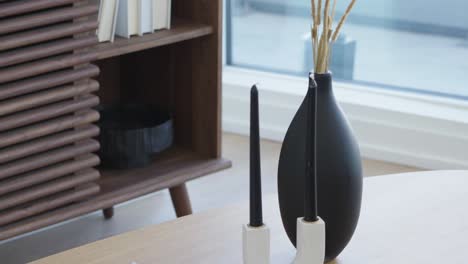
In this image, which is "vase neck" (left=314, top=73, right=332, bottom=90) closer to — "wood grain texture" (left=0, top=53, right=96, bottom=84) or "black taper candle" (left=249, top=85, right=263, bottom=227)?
"black taper candle" (left=249, top=85, right=263, bottom=227)

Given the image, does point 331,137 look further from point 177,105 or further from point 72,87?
point 177,105

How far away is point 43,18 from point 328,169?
73 centimetres

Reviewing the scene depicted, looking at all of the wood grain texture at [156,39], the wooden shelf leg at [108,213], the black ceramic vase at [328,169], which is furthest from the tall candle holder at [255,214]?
the wooden shelf leg at [108,213]

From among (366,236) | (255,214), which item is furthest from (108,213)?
(255,214)

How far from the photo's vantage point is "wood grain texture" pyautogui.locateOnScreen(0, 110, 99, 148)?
161 cm

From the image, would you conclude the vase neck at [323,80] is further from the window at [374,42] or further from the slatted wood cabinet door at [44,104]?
the window at [374,42]

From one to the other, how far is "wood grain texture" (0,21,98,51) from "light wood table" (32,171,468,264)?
53cm

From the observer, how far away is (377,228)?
47.8 inches

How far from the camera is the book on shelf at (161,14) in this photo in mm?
1944

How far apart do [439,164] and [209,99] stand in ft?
2.58

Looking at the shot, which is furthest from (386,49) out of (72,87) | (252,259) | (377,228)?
(252,259)

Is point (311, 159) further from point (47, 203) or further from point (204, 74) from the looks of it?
point (204, 74)

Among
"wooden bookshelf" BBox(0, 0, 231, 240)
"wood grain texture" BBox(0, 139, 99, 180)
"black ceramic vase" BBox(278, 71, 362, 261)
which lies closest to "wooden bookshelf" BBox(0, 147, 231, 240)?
"wooden bookshelf" BBox(0, 0, 231, 240)

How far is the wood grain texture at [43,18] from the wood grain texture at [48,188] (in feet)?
1.00
